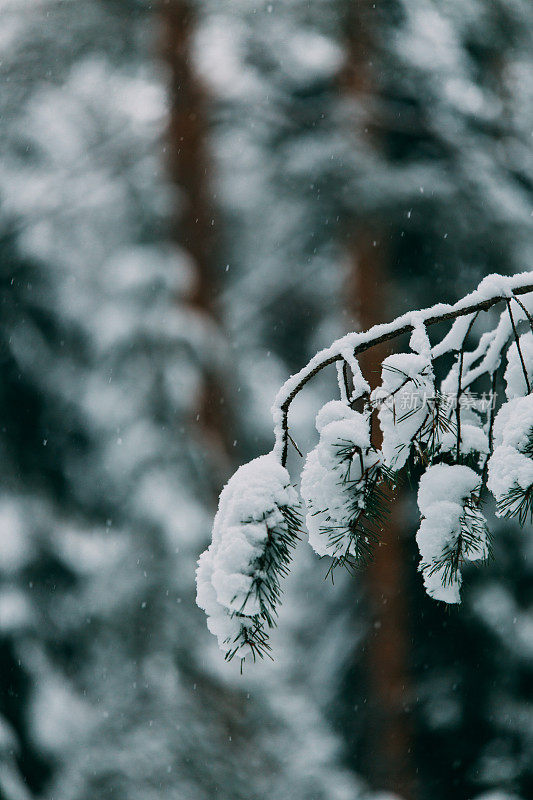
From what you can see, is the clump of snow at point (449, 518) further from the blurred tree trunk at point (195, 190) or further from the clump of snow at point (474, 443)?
the blurred tree trunk at point (195, 190)

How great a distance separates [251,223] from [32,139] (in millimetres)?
1446

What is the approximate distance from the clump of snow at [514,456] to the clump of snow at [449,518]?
0.03 meters

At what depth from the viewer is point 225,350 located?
337cm

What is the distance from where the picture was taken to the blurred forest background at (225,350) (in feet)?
10.1

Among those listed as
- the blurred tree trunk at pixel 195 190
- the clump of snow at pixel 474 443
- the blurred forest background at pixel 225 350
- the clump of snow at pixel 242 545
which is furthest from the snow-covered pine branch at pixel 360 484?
the blurred tree trunk at pixel 195 190

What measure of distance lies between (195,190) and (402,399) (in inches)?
119

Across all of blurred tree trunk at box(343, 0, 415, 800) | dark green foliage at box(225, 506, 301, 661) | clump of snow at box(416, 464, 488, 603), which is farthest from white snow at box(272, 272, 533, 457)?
blurred tree trunk at box(343, 0, 415, 800)

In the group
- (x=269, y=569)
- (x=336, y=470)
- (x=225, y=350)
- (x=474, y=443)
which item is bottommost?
(x=269, y=569)

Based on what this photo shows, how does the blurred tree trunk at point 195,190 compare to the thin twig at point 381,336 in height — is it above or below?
above

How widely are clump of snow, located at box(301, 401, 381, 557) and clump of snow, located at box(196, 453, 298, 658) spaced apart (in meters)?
0.05

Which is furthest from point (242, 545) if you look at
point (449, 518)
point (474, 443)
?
point (474, 443)

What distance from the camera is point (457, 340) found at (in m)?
1.23

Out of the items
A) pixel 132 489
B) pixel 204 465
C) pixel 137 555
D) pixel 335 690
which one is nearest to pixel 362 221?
pixel 204 465

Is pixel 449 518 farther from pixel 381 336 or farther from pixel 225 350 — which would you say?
pixel 225 350
